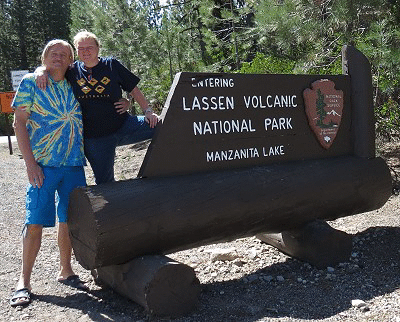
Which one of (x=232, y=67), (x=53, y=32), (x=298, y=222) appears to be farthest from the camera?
→ (x=53, y=32)

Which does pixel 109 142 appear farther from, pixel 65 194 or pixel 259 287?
pixel 259 287

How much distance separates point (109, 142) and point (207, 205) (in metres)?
0.83

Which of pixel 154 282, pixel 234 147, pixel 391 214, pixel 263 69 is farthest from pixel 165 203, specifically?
pixel 263 69

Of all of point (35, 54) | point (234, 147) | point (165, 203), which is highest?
point (35, 54)

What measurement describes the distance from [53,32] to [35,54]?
5.90 feet

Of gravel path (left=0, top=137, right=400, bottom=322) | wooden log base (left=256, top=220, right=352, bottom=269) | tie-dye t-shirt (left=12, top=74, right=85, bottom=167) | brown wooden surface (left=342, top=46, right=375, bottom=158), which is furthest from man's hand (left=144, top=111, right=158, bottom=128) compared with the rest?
brown wooden surface (left=342, top=46, right=375, bottom=158)

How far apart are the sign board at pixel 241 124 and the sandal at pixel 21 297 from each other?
1.22 meters

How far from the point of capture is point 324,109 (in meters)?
4.55

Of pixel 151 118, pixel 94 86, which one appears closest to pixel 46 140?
pixel 94 86

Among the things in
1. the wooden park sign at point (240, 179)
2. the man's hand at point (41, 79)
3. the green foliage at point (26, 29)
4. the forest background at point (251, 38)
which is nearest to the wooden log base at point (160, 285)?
the wooden park sign at point (240, 179)

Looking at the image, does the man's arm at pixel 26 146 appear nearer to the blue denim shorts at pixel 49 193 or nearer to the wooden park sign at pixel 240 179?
the blue denim shorts at pixel 49 193

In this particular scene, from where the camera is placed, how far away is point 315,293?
3785mm

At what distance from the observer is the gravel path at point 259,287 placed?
348cm

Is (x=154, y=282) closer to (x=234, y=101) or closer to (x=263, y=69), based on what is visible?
(x=234, y=101)
